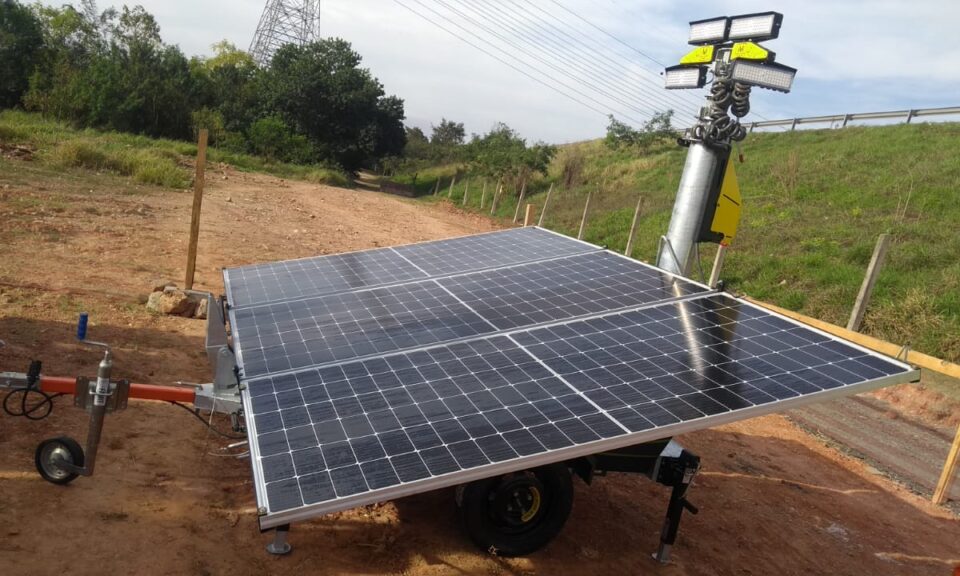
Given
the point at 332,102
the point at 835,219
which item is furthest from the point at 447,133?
the point at 835,219

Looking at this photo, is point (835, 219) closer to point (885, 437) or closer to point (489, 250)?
point (885, 437)

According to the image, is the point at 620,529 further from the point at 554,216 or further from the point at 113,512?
the point at 554,216

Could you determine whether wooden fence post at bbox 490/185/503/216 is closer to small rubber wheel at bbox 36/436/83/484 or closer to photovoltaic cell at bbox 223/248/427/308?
photovoltaic cell at bbox 223/248/427/308

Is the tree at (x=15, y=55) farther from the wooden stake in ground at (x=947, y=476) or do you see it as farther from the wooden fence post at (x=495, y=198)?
the wooden stake in ground at (x=947, y=476)

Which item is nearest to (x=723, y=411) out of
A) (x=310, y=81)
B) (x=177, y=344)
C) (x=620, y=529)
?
(x=620, y=529)

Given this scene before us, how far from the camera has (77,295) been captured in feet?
34.6

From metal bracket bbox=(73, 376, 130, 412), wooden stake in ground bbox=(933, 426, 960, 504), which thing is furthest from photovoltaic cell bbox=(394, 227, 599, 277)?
wooden stake in ground bbox=(933, 426, 960, 504)

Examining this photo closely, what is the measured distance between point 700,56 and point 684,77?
13.6 inches

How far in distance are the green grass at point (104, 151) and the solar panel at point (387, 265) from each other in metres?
17.4

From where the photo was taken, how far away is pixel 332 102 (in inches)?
1964

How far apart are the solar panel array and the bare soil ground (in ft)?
4.25

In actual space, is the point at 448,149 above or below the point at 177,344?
above

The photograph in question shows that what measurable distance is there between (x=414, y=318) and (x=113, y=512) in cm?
293

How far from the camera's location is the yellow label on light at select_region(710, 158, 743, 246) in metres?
7.77
